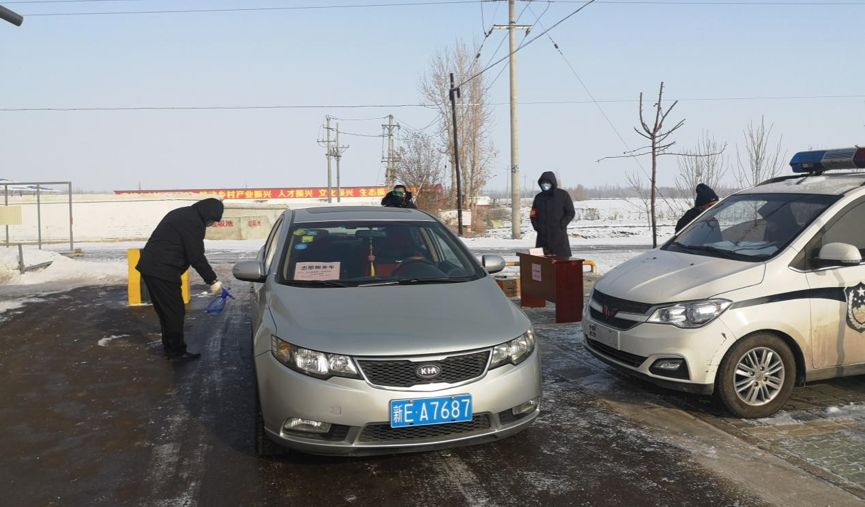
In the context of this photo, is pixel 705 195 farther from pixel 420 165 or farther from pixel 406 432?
pixel 420 165

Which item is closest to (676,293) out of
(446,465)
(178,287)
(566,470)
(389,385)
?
(566,470)

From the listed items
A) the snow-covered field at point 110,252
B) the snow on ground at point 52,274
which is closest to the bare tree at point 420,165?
the snow-covered field at point 110,252

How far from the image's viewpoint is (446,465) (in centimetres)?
397

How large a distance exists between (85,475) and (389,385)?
6.59 feet

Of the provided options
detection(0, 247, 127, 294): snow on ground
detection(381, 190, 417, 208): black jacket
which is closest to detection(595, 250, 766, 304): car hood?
detection(381, 190, 417, 208): black jacket

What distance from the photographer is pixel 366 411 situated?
11.1ft

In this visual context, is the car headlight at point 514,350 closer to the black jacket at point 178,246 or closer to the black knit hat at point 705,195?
the black jacket at point 178,246

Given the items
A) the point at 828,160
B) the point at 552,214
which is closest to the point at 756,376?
the point at 828,160

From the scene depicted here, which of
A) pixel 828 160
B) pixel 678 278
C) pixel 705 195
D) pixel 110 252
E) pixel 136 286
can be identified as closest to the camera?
pixel 678 278

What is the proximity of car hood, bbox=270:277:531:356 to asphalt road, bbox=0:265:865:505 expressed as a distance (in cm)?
83

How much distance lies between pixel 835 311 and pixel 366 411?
361 cm

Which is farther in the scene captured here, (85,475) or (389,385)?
(85,475)

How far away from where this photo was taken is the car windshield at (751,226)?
5039 mm

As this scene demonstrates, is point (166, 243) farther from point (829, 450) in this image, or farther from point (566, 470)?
point (829, 450)
